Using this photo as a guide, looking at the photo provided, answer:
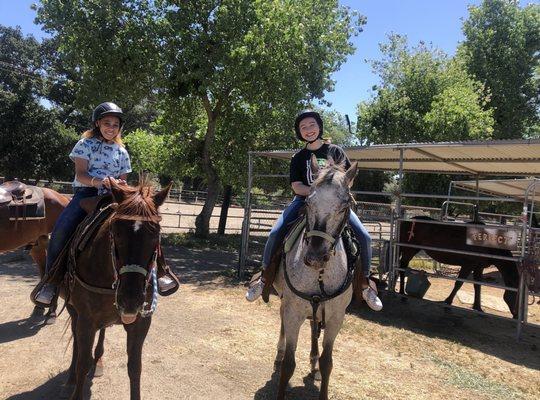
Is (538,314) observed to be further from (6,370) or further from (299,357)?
(6,370)

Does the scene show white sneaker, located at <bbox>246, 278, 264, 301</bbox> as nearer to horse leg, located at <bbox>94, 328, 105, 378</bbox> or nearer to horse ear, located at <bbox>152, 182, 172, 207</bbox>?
horse leg, located at <bbox>94, 328, 105, 378</bbox>

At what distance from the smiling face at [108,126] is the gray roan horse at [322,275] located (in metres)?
1.87

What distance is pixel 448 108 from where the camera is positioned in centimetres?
1409

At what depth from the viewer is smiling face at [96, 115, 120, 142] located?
12.4 feet

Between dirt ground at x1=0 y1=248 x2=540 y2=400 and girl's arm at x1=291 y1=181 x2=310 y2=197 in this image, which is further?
dirt ground at x1=0 y1=248 x2=540 y2=400

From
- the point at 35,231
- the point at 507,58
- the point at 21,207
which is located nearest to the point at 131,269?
the point at 21,207

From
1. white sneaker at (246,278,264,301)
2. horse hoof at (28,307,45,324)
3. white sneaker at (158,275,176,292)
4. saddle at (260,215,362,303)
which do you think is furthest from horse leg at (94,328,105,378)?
horse hoof at (28,307,45,324)

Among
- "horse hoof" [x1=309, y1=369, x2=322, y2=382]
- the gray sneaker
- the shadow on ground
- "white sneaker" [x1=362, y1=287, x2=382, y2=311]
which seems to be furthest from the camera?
the shadow on ground

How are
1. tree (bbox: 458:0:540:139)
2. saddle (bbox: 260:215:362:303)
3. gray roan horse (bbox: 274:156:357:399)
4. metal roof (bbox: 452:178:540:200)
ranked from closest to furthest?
gray roan horse (bbox: 274:156:357:399)
saddle (bbox: 260:215:362:303)
metal roof (bbox: 452:178:540:200)
tree (bbox: 458:0:540:139)

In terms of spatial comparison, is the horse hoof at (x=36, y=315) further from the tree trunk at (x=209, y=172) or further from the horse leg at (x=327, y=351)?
the tree trunk at (x=209, y=172)

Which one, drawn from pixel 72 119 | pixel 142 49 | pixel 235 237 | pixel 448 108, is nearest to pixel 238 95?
pixel 142 49

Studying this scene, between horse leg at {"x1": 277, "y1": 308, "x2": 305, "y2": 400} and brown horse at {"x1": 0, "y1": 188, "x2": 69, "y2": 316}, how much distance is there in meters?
4.07

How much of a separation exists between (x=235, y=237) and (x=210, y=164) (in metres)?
3.69

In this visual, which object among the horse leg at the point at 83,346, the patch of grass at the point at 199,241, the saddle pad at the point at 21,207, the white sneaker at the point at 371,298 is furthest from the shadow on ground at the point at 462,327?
the patch of grass at the point at 199,241
